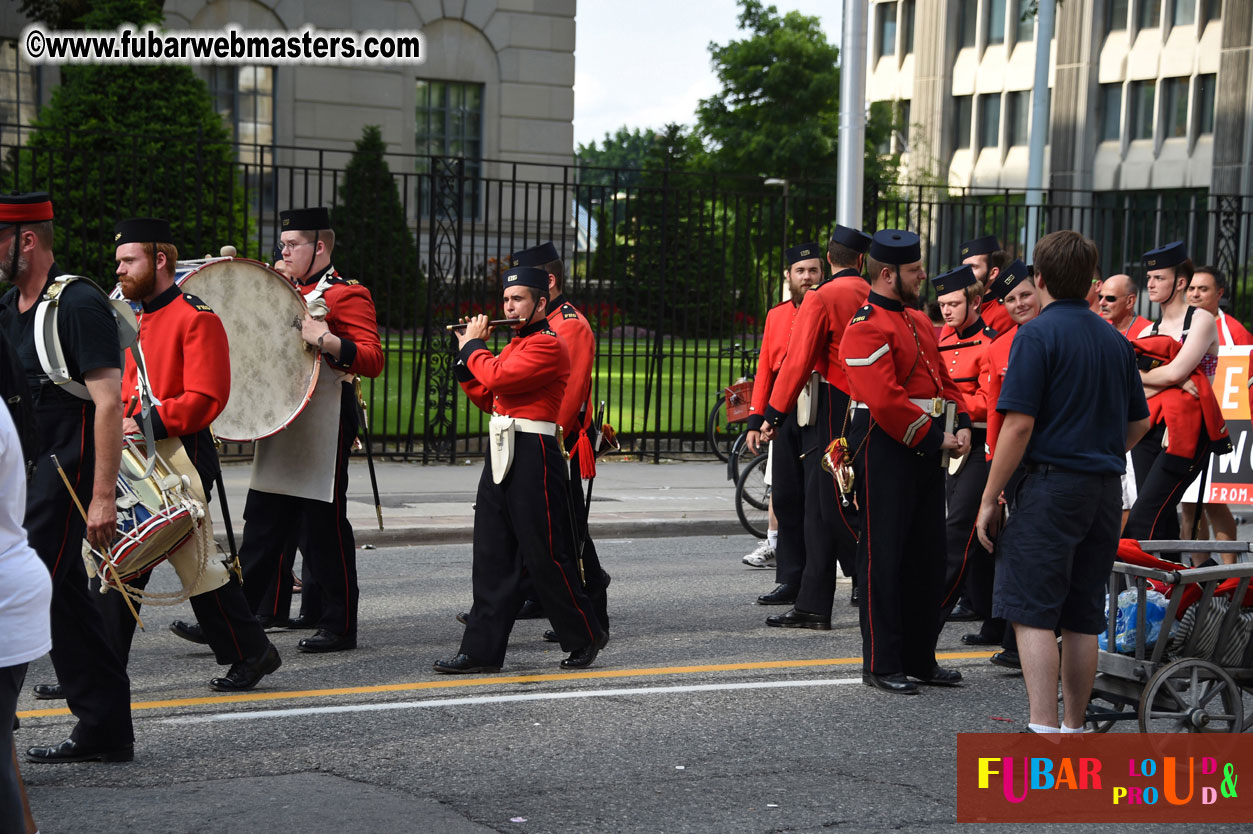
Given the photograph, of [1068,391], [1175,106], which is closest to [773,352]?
[1068,391]

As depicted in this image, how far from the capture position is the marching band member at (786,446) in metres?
9.21

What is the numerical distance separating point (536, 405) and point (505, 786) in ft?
7.34

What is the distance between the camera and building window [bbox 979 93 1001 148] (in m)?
60.8

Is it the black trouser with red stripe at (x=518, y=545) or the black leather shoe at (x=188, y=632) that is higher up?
the black trouser with red stripe at (x=518, y=545)

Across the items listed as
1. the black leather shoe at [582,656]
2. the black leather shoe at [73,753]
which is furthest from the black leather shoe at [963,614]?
the black leather shoe at [73,753]

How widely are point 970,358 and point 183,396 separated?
445 centimetres

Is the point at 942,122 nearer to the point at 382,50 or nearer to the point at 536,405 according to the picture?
the point at 382,50

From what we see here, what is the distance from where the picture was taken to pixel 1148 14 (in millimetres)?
54344

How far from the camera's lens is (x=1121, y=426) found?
571 centimetres

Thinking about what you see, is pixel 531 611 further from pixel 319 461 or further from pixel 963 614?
pixel 963 614

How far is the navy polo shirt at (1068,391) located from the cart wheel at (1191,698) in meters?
0.78

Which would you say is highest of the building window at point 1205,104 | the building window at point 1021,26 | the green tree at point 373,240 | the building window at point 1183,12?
the building window at point 1021,26

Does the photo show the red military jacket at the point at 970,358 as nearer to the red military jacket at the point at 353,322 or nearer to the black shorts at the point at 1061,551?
the black shorts at the point at 1061,551

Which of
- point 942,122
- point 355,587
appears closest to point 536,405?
point 355,587
